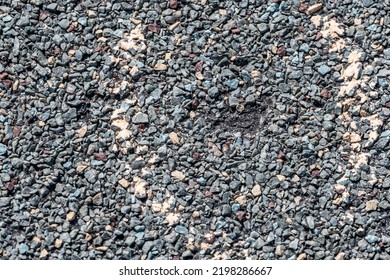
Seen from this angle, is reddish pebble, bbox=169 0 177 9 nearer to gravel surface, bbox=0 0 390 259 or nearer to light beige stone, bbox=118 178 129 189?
gravel surface, bbox=0 0 390 259

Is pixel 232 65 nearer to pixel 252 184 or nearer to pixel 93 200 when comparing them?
pixel 252 184

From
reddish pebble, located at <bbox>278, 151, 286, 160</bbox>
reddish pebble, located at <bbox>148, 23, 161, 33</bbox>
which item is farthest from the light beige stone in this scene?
reddish pebble, located at <bbox>148, 23, 161, 33</bbox>

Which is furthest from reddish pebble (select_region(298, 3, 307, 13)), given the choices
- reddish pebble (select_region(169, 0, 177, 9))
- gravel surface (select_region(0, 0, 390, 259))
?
reddish pebble (select_region(169, 0, 177, 9))

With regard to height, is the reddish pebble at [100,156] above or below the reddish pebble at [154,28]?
below

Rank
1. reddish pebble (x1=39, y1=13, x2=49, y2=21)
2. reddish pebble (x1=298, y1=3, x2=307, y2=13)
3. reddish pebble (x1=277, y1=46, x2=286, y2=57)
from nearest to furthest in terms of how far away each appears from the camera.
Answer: reddish pebble (x1=277, y1=46, x2=286, y2=57), reddish pebble (x1=298, y1=3, x2=307, y2=13), reddish pebble (x1=39, y1=13, x2=49, y2=21)

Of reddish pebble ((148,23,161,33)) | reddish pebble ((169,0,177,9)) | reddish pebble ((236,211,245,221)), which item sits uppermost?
reddish pebble ((169,0,177,9))

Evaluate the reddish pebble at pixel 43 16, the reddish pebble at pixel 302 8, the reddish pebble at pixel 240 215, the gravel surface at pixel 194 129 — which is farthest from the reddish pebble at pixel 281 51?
the reddish pebble at pixel 43 16

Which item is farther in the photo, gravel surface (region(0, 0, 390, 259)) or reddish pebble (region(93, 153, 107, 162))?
reddish pebble (region(93, 153, 107, 162))

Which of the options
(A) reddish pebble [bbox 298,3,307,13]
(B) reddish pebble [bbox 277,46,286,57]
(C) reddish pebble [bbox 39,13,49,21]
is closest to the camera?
(B) reddish pebble [bbox 277,46,286,57]

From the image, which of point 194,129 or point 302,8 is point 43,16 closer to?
point 194,129

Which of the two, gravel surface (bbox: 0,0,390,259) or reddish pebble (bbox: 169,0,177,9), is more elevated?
reddish pebble (bbox: 169,0,177,9)

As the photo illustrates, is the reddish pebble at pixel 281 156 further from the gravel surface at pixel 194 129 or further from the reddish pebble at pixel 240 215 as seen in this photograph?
the reddish pebble at pixel 240 215
